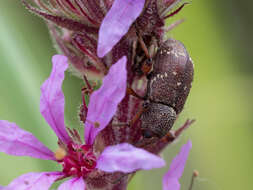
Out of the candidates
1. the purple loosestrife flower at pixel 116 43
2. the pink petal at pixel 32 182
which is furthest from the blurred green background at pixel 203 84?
the pink petal at pixel 32 182

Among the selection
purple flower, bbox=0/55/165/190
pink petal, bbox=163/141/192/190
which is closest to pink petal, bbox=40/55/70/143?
purple flower, bbox=0/55/165/190

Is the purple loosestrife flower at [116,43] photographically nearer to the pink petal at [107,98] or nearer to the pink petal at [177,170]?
the pink petal at [107,98]

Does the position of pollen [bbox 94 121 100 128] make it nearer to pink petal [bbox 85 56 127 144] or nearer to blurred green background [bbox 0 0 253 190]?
pink petal [bbox 85 56 127 144]

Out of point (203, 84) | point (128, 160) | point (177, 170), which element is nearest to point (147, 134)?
point (177, 170)

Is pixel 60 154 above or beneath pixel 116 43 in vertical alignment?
beneath

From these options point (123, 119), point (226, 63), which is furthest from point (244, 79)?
point (123, 119)

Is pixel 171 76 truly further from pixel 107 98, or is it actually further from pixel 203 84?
pixel 203 84

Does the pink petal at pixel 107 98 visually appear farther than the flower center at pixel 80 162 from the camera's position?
No
